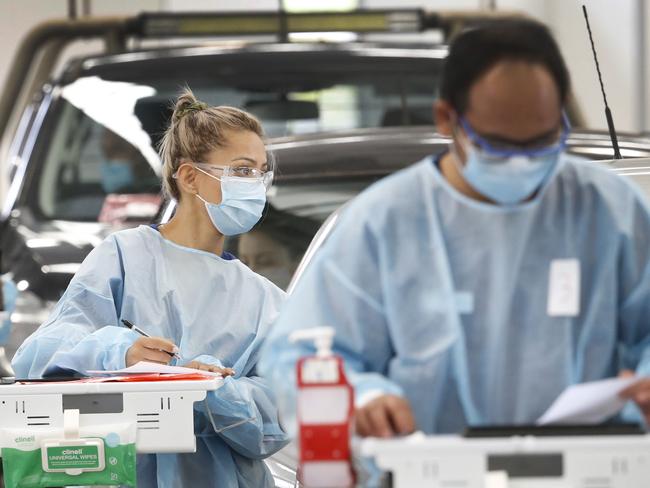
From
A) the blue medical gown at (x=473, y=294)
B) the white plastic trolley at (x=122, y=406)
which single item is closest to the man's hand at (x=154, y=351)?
the white plastic trolley at (x=122, y=406)

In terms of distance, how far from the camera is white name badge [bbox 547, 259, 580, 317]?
3.25m

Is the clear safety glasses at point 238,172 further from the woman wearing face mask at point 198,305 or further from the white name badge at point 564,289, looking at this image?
the white name badge at point 564,289

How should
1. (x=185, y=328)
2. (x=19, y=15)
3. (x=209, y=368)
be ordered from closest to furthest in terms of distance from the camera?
(x=209, y=368), (x=185, y=328), (x=19, y=15)

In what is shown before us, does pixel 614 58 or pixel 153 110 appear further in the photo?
pixel 614 58

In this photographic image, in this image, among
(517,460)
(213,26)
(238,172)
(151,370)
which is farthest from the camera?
(213,26)

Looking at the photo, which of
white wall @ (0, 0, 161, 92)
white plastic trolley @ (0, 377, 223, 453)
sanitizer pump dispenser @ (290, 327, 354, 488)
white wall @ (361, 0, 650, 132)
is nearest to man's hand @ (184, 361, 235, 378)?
white plastic trolley @ (0, 377, 223, 453)

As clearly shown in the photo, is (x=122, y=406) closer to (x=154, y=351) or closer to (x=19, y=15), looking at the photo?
(x=154, y=351)

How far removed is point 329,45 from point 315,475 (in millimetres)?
6030

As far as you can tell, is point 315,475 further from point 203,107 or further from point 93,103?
point 93,103

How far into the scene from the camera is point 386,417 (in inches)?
120

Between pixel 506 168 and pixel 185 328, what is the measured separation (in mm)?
1661

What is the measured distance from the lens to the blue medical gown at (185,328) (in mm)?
4512

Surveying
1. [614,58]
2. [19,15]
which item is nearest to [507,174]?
[614,58]

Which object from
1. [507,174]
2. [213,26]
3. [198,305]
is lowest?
[198,305]
